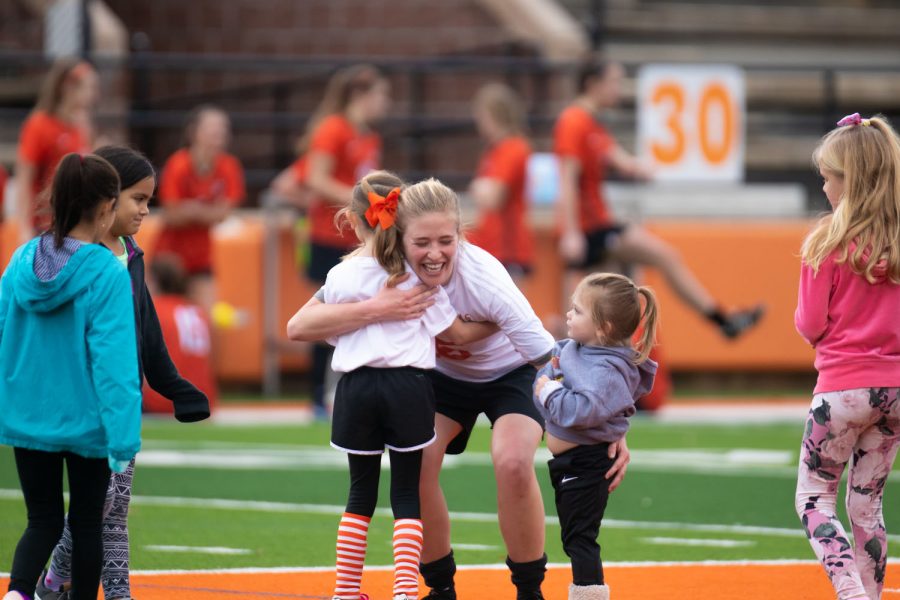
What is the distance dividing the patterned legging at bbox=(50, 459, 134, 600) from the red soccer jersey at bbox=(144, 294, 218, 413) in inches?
223

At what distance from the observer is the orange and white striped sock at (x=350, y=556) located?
5027mm

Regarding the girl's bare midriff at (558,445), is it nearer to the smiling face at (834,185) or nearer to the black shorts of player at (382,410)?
the black shorts of player at (382,410)

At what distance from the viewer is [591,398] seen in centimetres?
507

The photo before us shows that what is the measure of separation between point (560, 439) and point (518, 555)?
454 millimetres

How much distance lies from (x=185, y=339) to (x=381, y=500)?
3362 mm

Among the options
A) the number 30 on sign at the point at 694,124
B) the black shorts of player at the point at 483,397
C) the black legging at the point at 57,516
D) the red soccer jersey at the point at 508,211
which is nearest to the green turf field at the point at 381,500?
the black shorts of player at the point at 483,397

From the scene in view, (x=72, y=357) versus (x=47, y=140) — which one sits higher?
(x=47, y=140)

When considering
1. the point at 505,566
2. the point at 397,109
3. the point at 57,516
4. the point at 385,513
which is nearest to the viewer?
the point at 57,516

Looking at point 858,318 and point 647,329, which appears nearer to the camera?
point 858,318

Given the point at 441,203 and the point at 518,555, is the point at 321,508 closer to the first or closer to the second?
the point at 518,555

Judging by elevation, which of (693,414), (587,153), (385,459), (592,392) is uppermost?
(587,153)

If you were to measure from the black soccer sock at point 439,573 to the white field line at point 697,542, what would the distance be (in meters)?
1.62

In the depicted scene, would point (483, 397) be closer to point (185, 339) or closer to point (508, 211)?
point (185, 339)

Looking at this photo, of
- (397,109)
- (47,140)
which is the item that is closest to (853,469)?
(47,140)
